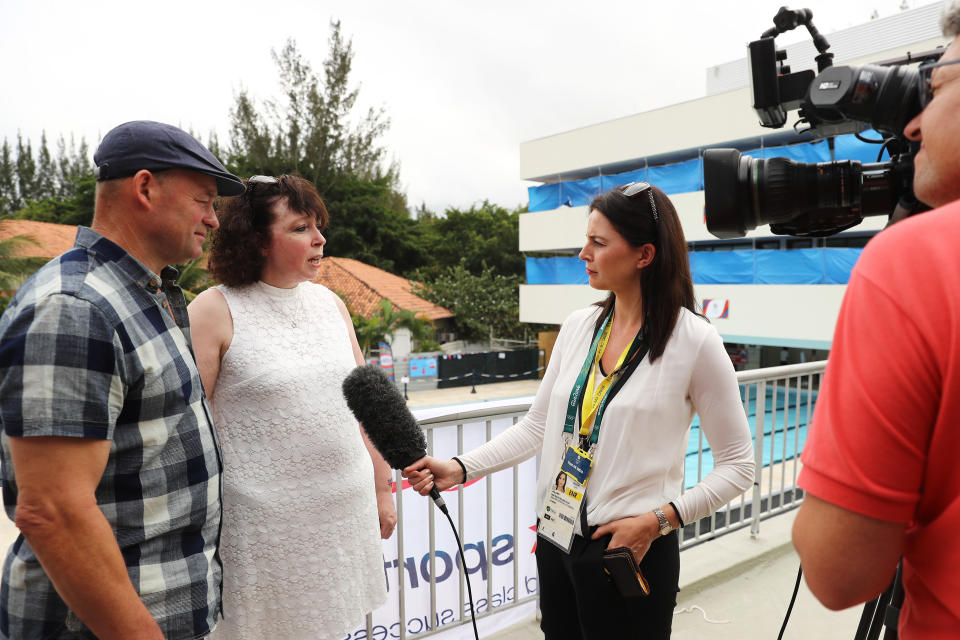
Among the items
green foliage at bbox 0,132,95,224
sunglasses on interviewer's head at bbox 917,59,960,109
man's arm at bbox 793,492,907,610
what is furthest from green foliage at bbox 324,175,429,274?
man's arm at bbox 793,492,907,610

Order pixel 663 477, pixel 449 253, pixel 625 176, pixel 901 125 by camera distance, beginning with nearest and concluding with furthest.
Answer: pixel 901 125 < pixel 663 477 < pixel 625 176 < pixel 449 253

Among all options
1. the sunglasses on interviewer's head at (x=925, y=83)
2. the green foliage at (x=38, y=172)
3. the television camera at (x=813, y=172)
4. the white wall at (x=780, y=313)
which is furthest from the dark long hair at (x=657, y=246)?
the green foliage at (x=38, y=172)

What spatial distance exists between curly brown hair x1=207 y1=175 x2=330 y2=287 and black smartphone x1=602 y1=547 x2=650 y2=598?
4.06ft

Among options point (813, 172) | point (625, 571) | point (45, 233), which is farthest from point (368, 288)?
point (813, 172)

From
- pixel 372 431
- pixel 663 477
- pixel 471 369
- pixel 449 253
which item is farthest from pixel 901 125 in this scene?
pixel 449 253

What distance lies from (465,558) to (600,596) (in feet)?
4.84

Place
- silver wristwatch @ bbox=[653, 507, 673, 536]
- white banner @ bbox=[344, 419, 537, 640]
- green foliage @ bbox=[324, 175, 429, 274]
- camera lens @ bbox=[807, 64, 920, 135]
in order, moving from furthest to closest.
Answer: green foliage @ bbox=[324, 175, 429, 274] < white banner @ bbox=[344, 419, 537, 640] < silver wristwatch @ bbox=[653, 507, 673, 536] < camera lens @ bbox=[807, 64, 920, 135]

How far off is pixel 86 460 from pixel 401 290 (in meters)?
29.0

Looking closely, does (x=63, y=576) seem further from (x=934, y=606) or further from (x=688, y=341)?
(x=688, y=341)

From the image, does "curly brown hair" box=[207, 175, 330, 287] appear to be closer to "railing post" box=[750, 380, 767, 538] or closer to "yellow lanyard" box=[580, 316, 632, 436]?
"yellow lanyard" box=[580, 316, 632, 436]

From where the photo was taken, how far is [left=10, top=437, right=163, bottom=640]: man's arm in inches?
40.4

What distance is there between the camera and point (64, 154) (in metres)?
47.9

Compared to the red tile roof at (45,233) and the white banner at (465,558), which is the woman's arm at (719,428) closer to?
the white banner at (465,558)

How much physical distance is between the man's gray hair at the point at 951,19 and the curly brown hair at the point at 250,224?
1479mm
